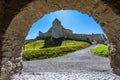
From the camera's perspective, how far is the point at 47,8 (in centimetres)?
393

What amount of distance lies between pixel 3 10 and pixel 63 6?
3.60 ft

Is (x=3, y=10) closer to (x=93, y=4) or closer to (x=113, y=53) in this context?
(x=93, y=4)

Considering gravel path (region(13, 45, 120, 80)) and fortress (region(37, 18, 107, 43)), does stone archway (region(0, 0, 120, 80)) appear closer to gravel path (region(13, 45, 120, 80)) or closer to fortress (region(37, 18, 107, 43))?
gravel path (region(13, 45, 120, 80))

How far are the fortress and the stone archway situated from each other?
33.5m

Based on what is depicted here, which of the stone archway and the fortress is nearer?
the stone archway

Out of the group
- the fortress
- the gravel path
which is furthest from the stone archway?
the fortress

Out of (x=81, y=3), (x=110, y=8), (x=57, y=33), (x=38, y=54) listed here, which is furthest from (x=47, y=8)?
(x=57, y=33)

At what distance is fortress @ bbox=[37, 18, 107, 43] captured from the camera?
126 feet

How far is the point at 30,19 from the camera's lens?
4.14 m

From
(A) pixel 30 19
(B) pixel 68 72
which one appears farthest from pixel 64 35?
(A) pixel 30 19

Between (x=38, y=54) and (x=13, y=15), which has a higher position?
(x=13, y=15)

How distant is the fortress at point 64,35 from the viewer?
3828 centimetres

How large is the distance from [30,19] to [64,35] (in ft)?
116

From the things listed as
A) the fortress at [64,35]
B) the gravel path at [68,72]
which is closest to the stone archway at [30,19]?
the gravel path at [68,72]
